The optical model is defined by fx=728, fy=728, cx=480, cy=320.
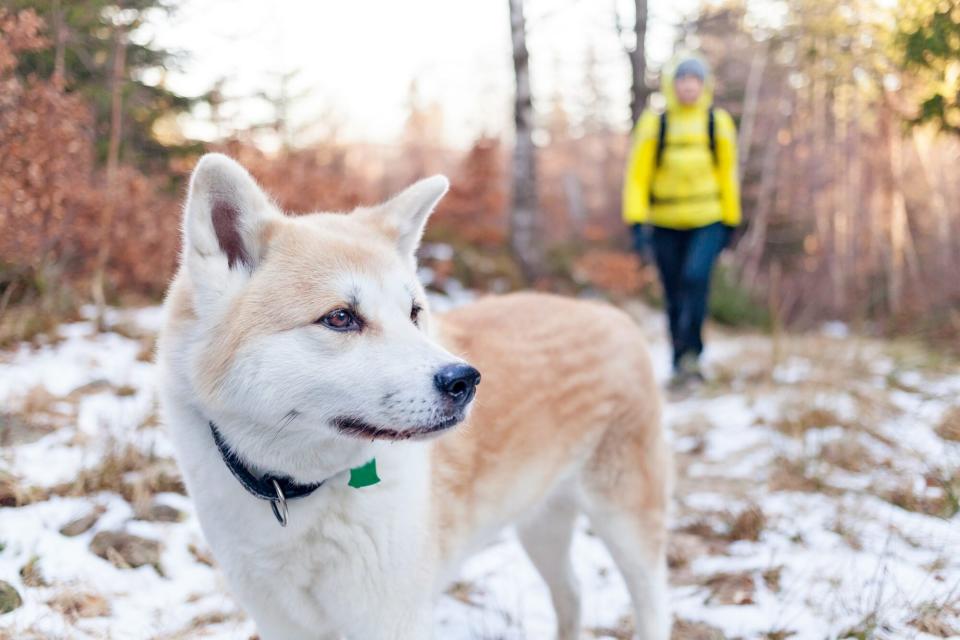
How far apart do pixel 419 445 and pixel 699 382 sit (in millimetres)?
4676

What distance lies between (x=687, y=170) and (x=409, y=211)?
4.40m

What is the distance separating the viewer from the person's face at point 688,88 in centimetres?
577

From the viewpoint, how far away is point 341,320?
1.79 metres

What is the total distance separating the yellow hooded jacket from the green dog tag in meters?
4.62

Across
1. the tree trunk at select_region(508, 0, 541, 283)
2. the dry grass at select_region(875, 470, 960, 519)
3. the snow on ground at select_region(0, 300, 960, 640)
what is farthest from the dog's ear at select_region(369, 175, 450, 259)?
the tree trunk at select_region(508, 0, 541, 283)

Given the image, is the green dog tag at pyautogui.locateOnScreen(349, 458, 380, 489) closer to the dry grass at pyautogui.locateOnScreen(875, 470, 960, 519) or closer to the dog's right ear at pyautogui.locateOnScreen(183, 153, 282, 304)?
the dog's right ear at pyautogui.locateOnScreen(183, 153, 282, 304)

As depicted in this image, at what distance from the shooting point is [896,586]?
2521 mm

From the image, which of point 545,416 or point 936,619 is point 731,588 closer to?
point 936,619

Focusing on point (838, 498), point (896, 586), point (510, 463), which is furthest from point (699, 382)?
point (510, 463)

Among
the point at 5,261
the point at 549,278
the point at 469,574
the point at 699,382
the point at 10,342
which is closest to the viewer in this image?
the point at 469,574

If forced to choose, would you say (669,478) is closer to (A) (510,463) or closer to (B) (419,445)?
(A) (510,463)

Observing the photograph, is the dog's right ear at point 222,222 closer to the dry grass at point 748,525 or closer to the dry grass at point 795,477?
the dry grass at point 748,525

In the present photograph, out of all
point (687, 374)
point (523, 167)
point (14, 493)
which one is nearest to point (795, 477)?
point (687, 374)

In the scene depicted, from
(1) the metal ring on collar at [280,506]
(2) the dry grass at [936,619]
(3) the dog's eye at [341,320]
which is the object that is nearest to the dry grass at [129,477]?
(1) the metal ring on collar at [280,506]
